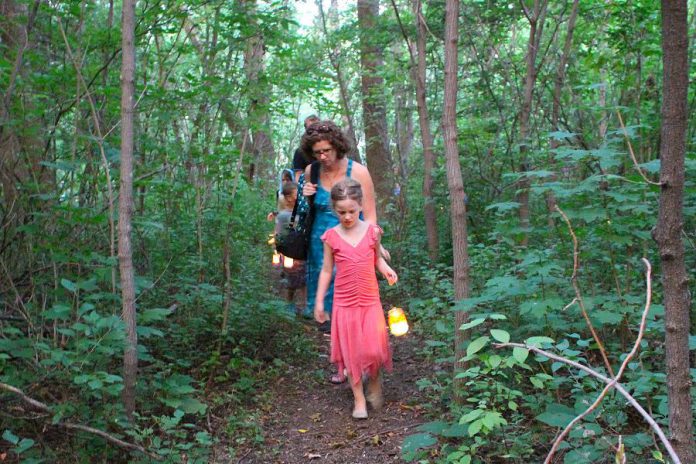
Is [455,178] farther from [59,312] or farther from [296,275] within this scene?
[296,275]

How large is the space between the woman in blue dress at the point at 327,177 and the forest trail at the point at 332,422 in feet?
→ 1.05

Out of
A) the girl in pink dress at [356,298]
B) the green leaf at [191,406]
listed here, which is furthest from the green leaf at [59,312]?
the girl in pink dress at [356,298]

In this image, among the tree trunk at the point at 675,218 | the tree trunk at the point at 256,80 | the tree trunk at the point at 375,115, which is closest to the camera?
the tree trunk at the point at 675,218

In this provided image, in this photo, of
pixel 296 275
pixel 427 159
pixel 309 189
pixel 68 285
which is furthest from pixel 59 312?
pixel 427 159

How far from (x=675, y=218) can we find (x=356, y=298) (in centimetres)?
310

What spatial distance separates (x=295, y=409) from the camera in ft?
17.7

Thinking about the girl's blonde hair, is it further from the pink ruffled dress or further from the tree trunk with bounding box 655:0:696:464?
the tree trunk with bounding box 655:0:696:464

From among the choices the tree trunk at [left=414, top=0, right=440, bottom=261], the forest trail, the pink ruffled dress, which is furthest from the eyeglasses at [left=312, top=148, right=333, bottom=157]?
the tree trunk at [left=414, top=0, right=440, bottom=261]

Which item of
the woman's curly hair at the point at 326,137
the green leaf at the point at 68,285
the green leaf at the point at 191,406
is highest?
the woman's curly hair at the point at 326,137

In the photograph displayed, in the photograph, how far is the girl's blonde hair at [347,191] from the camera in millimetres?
5105

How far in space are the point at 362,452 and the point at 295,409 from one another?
3.41ft

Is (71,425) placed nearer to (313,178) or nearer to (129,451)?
(129,451)

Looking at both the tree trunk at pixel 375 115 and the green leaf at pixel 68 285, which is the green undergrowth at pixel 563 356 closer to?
the green leaf at pixel 68 285

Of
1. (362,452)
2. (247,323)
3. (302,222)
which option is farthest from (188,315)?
(362,452)
